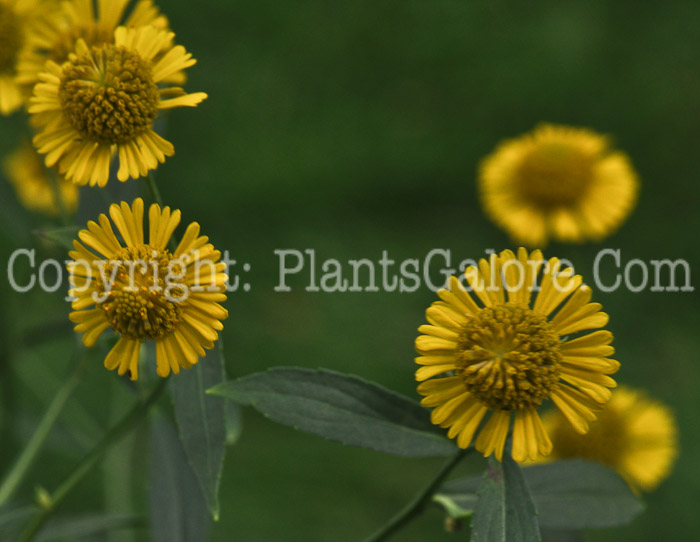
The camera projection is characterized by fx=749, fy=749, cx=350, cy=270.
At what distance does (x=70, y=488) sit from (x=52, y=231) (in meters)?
0.35

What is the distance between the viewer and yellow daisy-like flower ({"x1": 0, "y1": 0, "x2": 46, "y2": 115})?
4.23ft

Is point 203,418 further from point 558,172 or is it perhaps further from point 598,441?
point 558,172

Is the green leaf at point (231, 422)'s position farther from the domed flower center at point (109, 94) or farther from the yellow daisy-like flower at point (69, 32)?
the yellow daisy-like flower at point (69, 32)

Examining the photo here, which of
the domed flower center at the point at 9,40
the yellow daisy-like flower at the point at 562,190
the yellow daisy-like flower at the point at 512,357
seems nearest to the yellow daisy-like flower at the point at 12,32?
the domed flower center at the point at 9,40

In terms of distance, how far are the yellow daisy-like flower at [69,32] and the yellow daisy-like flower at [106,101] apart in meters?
0.09

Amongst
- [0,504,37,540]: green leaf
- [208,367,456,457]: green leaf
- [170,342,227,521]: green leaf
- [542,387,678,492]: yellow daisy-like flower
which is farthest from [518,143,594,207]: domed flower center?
[0,504,37,540]: green leaf

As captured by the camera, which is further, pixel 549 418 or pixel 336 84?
pixel 336 84

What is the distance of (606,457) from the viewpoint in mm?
1609

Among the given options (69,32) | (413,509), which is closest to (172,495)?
(413,509)

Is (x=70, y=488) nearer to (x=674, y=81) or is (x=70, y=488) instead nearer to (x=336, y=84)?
(x=336, y=84)

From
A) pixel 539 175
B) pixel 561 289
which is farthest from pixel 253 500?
pixel 561 289

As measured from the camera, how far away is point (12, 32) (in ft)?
4.26

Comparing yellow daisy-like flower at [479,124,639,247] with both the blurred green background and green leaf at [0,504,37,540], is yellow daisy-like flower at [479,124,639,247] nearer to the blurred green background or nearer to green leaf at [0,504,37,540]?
the blurred green background

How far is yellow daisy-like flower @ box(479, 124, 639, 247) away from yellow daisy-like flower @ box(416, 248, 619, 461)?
2.75ft
